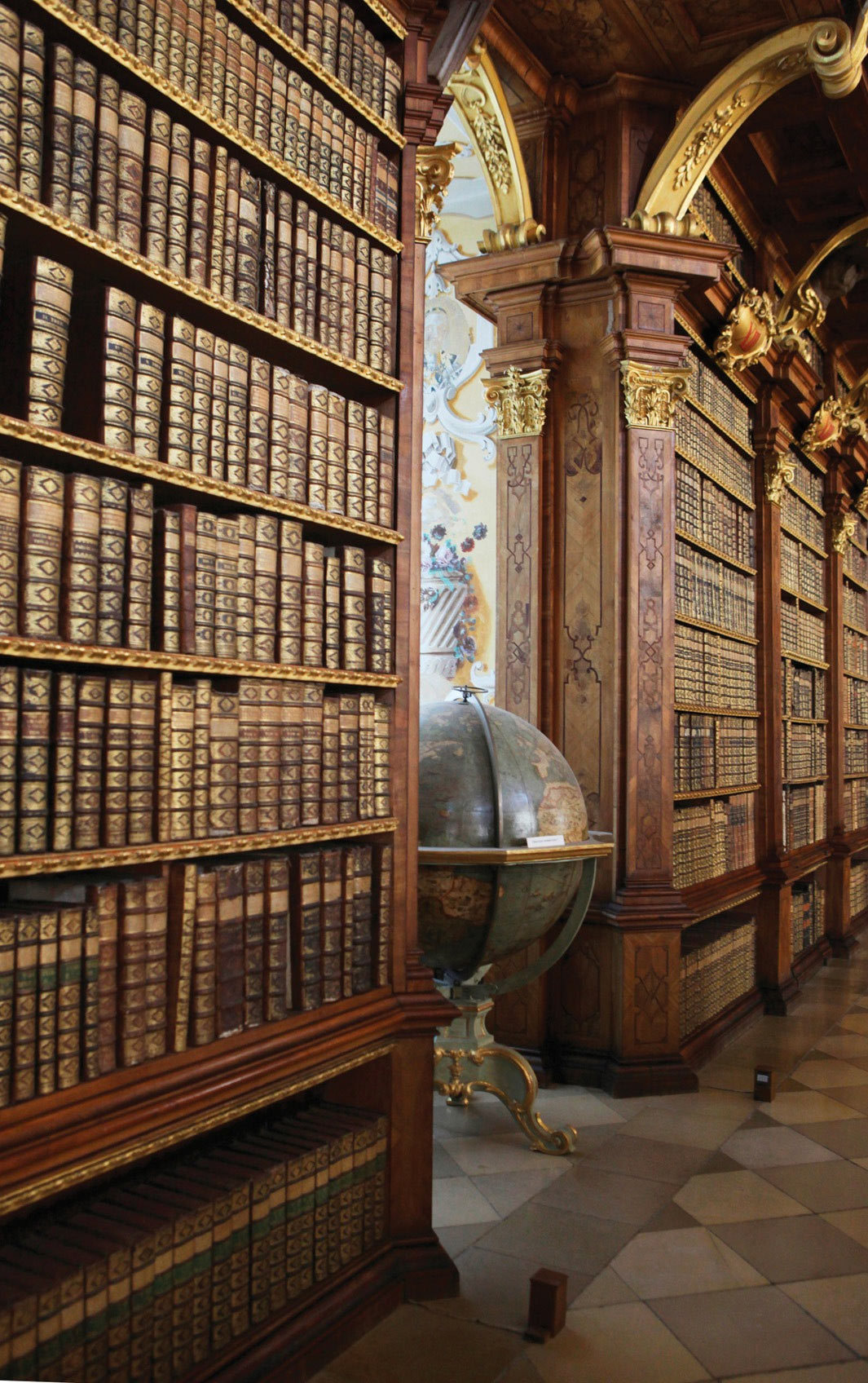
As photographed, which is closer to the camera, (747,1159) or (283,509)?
(283,509)

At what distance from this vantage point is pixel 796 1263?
10.5 feet

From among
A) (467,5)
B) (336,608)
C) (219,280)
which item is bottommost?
(336,608)

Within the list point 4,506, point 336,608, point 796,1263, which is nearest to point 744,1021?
point 796,1263

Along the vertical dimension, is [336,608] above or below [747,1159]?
above

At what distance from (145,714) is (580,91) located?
4103mm

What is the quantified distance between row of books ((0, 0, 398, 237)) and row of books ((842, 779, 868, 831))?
23.8 ft

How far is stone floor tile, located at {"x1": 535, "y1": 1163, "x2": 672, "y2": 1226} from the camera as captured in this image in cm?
352

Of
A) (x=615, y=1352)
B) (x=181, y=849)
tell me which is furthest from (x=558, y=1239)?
(x=181, y=849)

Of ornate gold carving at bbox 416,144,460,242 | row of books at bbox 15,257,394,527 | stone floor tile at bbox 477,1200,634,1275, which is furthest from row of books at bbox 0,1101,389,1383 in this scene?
ornate gold carving at bbox 416,144,460,242

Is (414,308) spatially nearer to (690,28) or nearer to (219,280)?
(219,280)

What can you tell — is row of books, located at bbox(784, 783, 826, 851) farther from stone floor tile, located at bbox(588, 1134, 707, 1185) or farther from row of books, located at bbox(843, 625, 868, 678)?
stone floor tile, located at bbox(588, 1134, 707, 1185)

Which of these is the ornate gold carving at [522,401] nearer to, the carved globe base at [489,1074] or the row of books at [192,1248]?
the carved globe base at [489,1074]

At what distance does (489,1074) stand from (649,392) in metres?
2.95

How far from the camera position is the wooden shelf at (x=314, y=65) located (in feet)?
8.31
